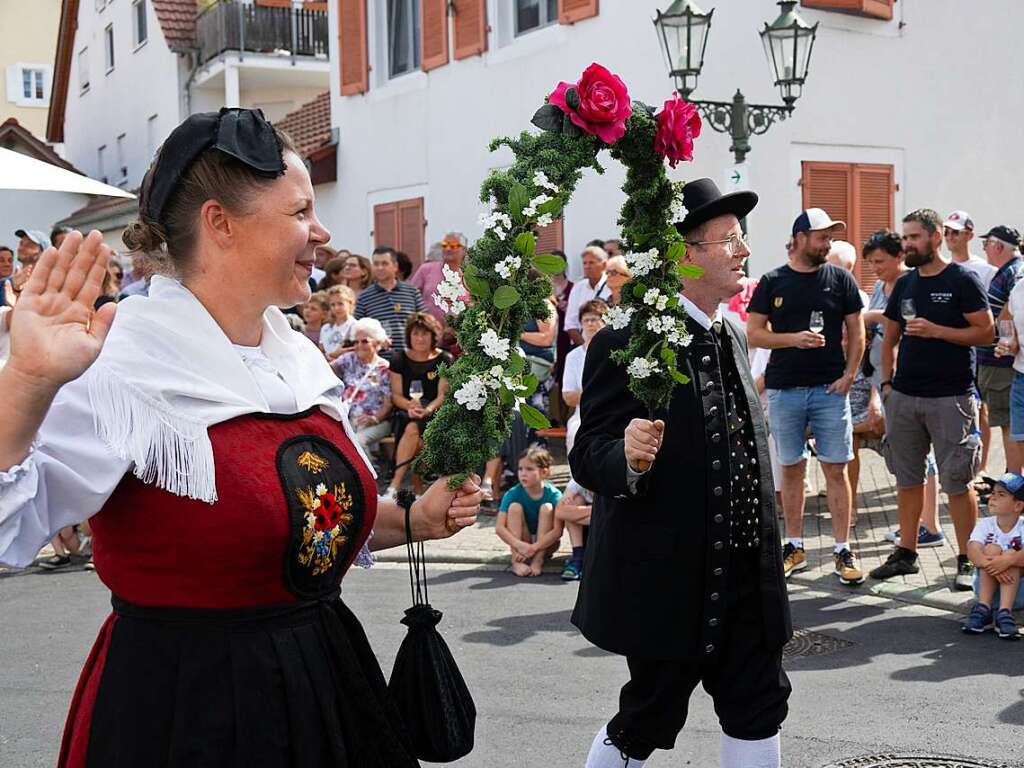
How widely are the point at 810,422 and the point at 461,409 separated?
5.55 meters

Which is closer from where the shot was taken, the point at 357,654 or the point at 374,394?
the point at 357,654

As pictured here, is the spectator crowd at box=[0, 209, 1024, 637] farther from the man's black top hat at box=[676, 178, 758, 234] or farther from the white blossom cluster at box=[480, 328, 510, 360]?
the white blossom cluster at box=[480, 328, 510, 360]

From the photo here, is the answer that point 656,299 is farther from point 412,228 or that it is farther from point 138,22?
point 138,22

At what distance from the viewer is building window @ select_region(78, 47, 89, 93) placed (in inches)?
1326

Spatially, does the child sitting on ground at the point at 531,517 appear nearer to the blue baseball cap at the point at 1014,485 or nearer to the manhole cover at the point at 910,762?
the blue baseball cap at the point at 1014,485

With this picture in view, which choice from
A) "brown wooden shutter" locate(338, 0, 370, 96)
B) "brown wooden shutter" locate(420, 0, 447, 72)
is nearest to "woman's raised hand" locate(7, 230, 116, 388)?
"brown wooden shutter" locate(420, 0, 447, 72)

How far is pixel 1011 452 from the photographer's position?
8.79m

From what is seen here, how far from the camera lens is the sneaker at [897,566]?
8.05 metres

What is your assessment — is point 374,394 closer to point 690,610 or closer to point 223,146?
point 690,610

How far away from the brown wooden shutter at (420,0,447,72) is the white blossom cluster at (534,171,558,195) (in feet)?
44.9

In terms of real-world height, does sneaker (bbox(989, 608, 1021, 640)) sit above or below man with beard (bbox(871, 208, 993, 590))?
below

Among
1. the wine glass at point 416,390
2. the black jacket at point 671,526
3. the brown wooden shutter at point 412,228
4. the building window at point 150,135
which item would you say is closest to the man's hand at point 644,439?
the black jacket at point 671,526

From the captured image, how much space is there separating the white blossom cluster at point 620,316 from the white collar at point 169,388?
4.20ft

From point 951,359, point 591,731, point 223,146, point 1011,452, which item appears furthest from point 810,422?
point 223,146
